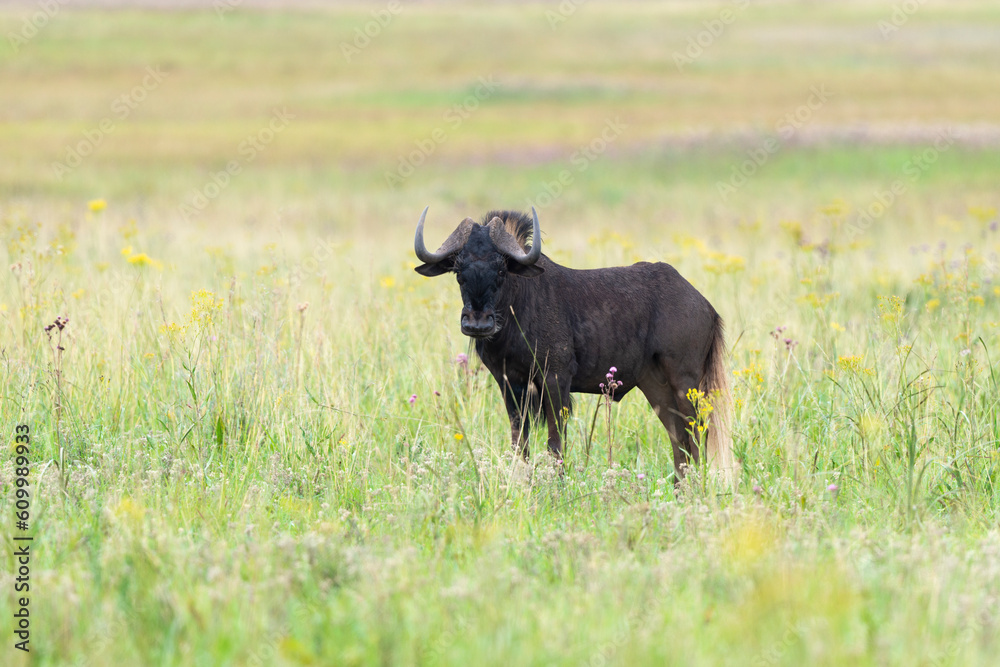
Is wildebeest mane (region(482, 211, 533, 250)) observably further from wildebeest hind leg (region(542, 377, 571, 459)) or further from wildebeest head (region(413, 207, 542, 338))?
wildebeest hind leg (region(542, 377, 571, 459))

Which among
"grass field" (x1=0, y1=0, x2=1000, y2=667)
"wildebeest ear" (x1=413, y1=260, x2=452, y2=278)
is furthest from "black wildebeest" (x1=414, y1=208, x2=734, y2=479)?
"grass field" (x1=0, y1=0, x2=1000, y2=667)

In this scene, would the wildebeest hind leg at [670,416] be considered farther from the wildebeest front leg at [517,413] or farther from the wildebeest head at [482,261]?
the wildebeest head at [482,261]

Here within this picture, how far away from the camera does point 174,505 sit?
14.8ft

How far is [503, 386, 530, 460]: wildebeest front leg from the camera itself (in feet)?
18.1

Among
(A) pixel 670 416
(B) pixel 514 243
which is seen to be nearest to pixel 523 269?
(B) pixel 514 243

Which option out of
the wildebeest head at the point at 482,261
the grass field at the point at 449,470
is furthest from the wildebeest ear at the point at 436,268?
the grass field at the point at 449,470

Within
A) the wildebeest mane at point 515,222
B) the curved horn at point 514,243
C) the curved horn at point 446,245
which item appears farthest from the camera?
the wildebeest mane at point 515,222

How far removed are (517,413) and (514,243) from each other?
100 centimetres

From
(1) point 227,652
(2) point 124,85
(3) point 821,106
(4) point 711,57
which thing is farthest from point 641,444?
(4) point 711,57

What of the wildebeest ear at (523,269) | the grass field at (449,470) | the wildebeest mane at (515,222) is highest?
the wildebeest mane at (515,222)

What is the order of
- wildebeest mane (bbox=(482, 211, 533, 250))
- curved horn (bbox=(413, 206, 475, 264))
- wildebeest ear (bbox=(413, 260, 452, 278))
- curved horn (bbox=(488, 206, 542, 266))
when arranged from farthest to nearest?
wildebeest mane (bbox=(482, 211, 533, 250)) < wildebeest ear (bbox=(413, 260, 452, 278)) < curved horn (bbox=(413, 206, 475, 264)) < curved horn (bbox=(488, 206, 542, 266))

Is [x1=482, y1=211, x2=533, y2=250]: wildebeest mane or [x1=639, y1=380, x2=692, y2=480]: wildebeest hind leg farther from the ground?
[x1=482, y1=211, x2=533, y2=250]: wildebeest mane

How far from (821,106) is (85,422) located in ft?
119

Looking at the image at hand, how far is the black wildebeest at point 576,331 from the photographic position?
536 centimetres
